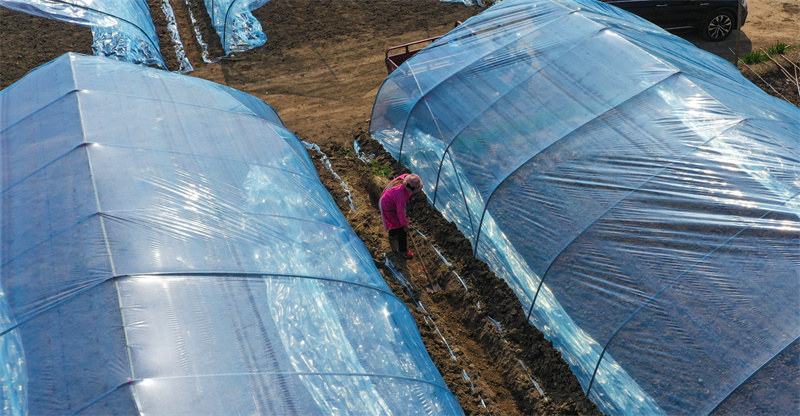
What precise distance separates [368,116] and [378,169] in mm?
2034

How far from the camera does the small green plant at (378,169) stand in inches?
382

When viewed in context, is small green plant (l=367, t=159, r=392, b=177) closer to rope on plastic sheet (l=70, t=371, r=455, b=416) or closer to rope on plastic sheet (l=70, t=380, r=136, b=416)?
rope on plastic sheet (l=70, t=371, r=455, b=416)

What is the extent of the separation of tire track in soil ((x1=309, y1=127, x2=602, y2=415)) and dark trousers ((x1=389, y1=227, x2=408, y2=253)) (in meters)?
0.19

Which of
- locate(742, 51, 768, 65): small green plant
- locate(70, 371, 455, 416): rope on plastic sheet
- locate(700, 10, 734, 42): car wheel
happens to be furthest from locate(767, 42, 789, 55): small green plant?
locate(70, 371, 455, 416): rope on plastic sheet

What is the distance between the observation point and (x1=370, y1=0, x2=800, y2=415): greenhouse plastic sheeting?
544 centimetres

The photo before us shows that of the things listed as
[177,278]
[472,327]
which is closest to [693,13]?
[472,327]

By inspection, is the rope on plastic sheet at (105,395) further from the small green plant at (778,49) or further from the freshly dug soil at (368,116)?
the small green plant at (778,49)

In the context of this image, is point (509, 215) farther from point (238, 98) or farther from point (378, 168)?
point (238, 98)

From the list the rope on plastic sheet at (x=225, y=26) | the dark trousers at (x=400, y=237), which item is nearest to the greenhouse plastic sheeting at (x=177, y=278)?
the dark trousers at (x=400, y=237)

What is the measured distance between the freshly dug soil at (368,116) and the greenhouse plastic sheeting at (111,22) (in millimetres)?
396

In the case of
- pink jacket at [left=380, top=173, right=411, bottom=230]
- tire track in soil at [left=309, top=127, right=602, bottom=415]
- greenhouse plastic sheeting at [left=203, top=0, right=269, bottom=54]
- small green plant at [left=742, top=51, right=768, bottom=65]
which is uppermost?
small green plant at [left=742, top=51, right=768, bottom=65]

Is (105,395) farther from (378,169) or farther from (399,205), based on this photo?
(378,169)

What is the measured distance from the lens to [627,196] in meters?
6.57

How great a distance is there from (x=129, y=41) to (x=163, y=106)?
5725 mm
